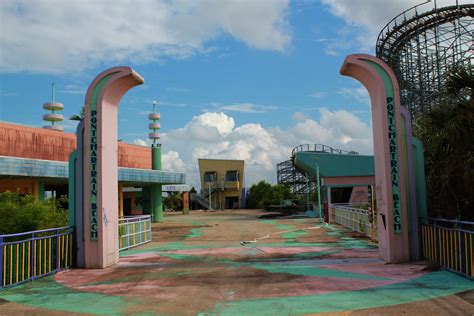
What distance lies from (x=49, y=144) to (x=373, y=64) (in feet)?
67.2

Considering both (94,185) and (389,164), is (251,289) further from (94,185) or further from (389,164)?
(94,185)

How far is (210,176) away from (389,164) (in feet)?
212

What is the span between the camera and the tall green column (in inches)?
1508

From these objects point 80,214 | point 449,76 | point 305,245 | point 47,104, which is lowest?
point 305,245

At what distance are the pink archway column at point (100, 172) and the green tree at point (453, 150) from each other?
26.7 feet

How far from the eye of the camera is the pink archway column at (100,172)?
39.2ft

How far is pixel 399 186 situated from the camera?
457 inches

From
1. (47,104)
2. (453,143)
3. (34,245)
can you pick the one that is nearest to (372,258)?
(453,143)

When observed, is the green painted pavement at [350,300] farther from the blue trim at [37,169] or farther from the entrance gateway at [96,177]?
the blue trim at [37,169]

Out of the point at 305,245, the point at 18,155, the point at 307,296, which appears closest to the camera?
the point at 307,296

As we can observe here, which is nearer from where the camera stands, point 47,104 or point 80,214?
point 80,214

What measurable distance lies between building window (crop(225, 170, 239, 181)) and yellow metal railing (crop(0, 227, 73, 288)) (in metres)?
62.6

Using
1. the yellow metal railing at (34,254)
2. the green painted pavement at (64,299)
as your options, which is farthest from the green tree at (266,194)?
the green painted pavement at (64,299)

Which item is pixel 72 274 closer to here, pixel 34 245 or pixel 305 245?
pixel 34 245
